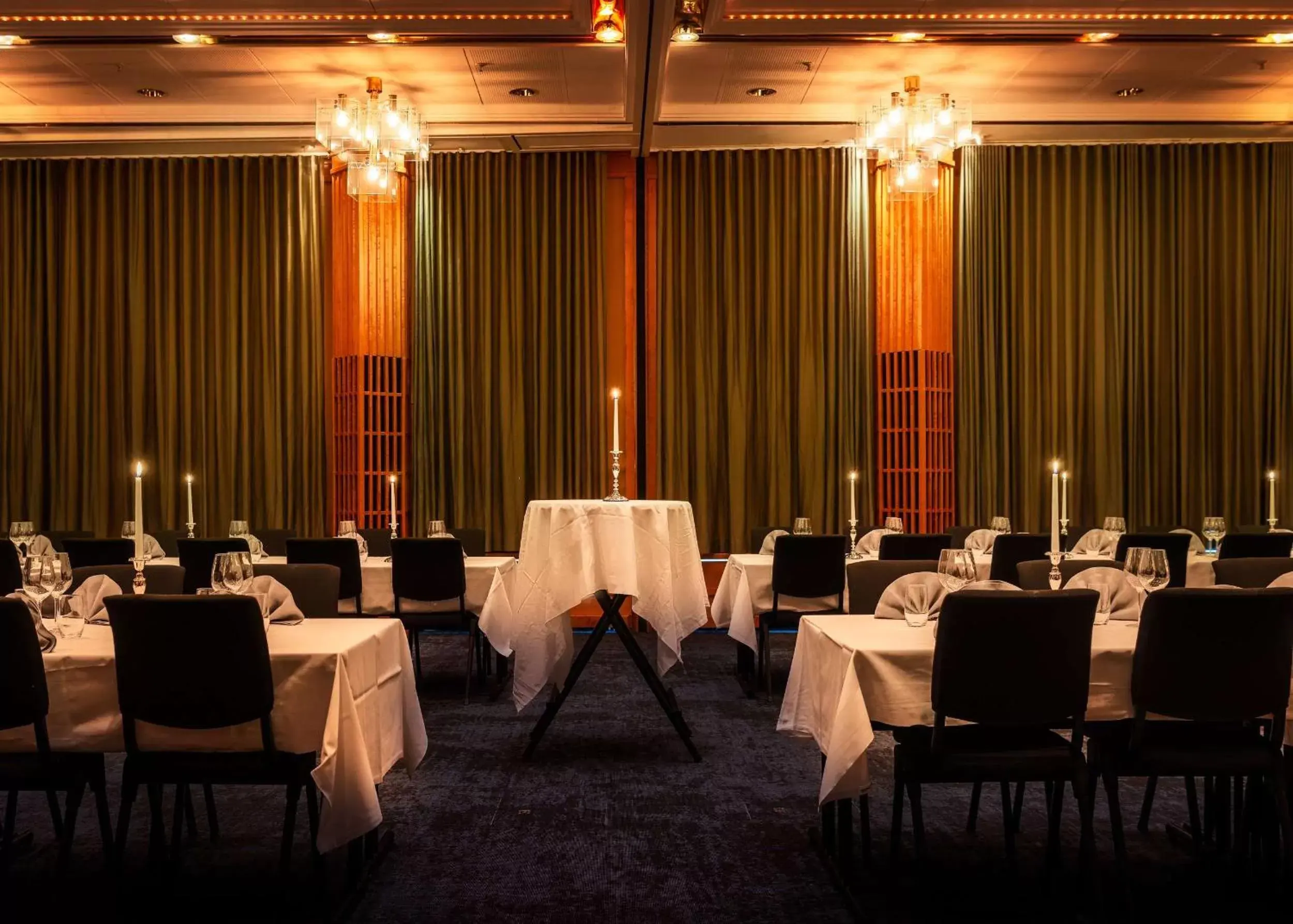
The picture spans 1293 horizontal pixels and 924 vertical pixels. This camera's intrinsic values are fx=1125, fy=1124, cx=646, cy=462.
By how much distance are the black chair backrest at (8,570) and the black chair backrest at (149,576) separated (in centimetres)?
183

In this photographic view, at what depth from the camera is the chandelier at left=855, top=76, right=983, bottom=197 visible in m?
7.43

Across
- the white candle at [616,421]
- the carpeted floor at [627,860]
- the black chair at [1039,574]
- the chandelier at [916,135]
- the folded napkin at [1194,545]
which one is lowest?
the carpeted floor at [627,860]

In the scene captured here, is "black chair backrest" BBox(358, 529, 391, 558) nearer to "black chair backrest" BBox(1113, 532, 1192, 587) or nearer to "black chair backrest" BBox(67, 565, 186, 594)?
"black chair backrest" BBox(67, 565, 186, 594)

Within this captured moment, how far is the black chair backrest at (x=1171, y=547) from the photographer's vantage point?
615 centimetres

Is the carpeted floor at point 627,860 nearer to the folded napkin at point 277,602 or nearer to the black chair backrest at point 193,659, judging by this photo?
the black chair backrest at point 193,659

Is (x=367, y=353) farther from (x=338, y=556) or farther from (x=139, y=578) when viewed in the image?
(x=139, y=578)

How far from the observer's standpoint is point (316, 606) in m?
4.14

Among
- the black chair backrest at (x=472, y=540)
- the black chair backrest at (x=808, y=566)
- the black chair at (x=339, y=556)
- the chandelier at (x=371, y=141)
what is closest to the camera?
the black chair at (x=339, y=556)

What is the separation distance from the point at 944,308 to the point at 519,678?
5554 mm

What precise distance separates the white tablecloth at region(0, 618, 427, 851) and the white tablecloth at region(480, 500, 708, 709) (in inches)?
57.9

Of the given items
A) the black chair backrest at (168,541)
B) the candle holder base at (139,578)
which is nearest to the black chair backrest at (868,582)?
the candle holder base at (139,578)

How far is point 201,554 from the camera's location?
6035 mm

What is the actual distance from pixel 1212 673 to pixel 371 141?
6395 millimetres

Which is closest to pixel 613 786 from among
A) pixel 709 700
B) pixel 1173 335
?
pixel 709 700
